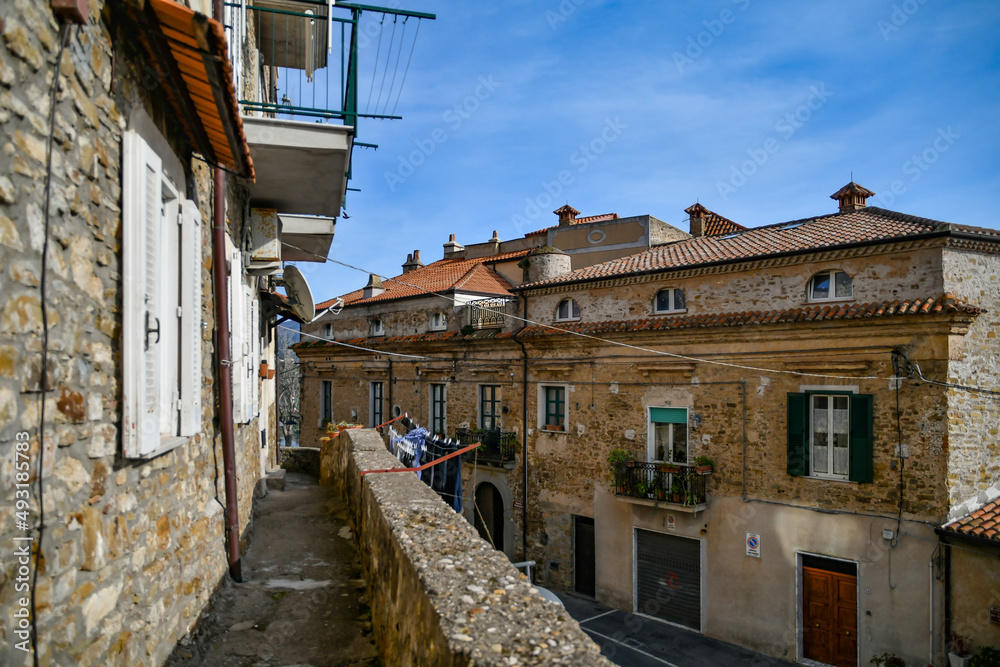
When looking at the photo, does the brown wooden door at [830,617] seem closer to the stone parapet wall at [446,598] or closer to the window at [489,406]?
the window at [489,406]

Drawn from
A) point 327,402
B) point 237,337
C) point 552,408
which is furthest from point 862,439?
point 327,402

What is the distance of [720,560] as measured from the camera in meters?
14.7

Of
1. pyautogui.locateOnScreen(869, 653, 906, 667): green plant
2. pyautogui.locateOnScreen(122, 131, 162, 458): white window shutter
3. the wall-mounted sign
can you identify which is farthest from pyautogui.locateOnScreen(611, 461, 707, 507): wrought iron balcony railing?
pyautogui.locateOnScreen(122, 131, 162, 458): white window shutter

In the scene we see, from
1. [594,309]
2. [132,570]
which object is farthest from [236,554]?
[594,309]

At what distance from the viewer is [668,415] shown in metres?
15.8

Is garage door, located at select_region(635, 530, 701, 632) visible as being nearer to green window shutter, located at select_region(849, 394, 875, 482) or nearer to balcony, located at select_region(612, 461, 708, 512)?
balcony, located at select_region(612, 461, 708, 512)

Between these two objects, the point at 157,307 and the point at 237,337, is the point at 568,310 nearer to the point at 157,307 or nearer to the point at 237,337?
the point at 237,337

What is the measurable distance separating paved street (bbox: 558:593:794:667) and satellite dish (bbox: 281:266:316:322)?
373 inches

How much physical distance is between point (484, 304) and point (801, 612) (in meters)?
12.6

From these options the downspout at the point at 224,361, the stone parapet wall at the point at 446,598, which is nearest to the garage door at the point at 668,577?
the stone parapet wall at the point at 446,598

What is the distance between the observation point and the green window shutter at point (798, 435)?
44.1 feet

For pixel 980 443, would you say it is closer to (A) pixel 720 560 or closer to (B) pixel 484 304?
(A) pixel 720 560

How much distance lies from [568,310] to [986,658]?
11281 millimetres

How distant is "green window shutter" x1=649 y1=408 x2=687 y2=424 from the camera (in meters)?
15.6
